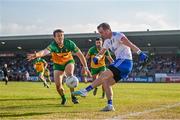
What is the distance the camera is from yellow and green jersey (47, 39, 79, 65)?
13859 millimetres

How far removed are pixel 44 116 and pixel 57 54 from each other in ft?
14.1

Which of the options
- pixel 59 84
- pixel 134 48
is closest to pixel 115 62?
pixel 134 48

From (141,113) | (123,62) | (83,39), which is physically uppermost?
(83,39)

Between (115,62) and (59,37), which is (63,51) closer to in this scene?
(59,37)

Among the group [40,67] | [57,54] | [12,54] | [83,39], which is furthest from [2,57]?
[57,54]

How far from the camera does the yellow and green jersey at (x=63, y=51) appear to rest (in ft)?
45.5

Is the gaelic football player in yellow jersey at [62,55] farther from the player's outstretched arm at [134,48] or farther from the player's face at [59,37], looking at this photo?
the player's outstretched arm at [134,48]

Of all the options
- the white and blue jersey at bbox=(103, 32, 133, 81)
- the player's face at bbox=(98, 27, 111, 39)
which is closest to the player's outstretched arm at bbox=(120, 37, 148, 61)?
the white and blue jersey at bbox=(103, 32, 133, 81)

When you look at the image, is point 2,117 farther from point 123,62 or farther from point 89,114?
point 123,62

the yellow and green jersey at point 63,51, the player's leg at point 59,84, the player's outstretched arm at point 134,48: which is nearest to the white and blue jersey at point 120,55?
the player's outstretched arm at point 134,48

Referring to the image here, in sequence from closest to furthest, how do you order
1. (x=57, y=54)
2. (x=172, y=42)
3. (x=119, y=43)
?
(x=119, y=43)
(x=57, y=54)
(x=172, y=42)

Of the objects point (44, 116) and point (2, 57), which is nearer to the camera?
point (44, 116)

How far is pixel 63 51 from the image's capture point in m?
14.0

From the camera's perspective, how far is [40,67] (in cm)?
3578
